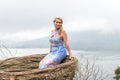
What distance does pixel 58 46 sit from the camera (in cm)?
509

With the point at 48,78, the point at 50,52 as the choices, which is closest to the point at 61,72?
the point at 48,78

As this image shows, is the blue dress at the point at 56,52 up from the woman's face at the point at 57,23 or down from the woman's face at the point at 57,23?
down

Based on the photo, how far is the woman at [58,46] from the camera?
16.5 feet

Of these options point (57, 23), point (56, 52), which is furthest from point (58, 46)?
point (57, 23)

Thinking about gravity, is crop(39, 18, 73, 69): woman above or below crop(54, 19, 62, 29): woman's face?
below

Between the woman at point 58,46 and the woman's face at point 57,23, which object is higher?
the woman's face at point 57,23

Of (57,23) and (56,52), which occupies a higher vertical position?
(57,23)

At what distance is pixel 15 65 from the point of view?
18.9 ft

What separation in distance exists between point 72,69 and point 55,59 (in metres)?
0.44

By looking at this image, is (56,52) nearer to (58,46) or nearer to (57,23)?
(58,46)

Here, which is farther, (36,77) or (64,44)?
(64,44)

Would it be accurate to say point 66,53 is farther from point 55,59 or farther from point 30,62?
point 30,62

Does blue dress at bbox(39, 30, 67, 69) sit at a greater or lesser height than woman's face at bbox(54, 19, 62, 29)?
lesser

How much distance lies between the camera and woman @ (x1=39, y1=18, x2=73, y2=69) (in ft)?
16.5
